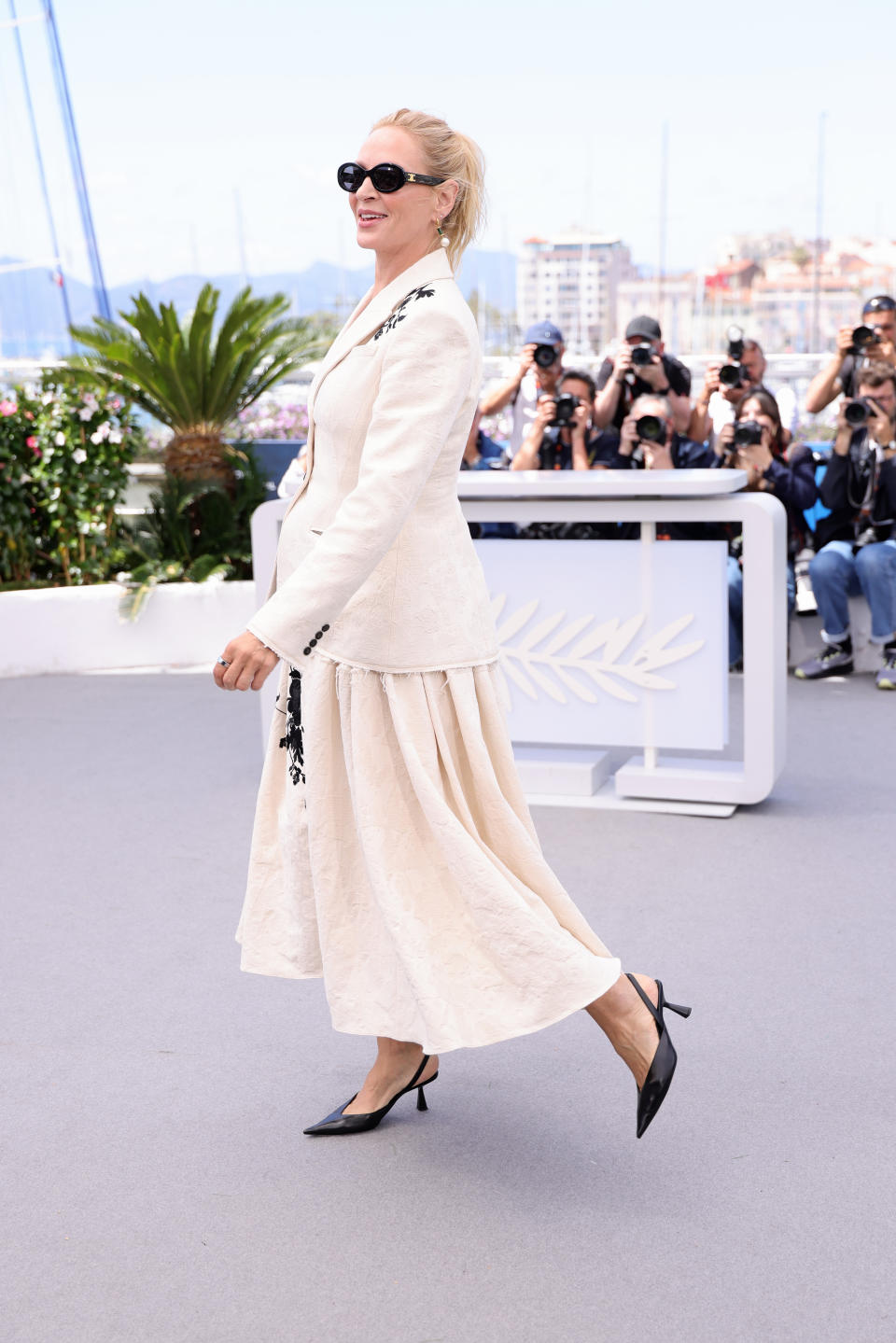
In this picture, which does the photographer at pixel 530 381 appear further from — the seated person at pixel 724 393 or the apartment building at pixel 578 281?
the apartment building at pixel 578 281

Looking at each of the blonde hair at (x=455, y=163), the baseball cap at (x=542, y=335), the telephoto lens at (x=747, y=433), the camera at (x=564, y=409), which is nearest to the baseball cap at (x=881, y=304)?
the telephoto lens at (x=747, y=433)

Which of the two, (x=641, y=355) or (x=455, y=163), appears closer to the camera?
(x=455, y=163)

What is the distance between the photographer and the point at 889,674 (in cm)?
644

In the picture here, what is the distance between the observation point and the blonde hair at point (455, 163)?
2.34 metres

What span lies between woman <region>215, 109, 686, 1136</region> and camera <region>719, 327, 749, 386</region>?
455 cm

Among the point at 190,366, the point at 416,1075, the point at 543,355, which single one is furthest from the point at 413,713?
the point at 190,366

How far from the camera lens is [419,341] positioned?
7.27 feet

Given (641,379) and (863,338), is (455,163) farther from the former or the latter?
(863,338)

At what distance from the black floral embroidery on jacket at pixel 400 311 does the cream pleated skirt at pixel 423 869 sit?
0.54 metres

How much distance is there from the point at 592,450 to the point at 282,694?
4430 mm

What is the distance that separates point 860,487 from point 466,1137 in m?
4.81

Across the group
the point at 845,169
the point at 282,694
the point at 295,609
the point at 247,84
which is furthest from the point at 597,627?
the point at 247,84

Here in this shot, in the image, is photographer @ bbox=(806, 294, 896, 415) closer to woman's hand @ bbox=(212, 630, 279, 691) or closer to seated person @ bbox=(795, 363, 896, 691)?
seated person @ bbox=(795, 363, 896, 691)

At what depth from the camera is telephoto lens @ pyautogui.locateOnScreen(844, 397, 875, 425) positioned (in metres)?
6.64
